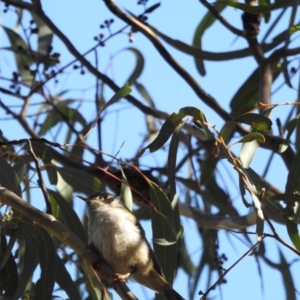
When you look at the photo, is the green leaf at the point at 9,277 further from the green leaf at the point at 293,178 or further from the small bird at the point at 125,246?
the green leaf at the point at 293,178

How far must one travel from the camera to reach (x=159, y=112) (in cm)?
520

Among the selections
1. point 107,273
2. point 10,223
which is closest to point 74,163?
point 10,223

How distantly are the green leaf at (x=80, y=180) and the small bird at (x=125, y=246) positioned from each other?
12 centimetres

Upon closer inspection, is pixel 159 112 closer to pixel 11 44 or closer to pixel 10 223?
pixel 11 44

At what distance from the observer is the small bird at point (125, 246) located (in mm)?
3688

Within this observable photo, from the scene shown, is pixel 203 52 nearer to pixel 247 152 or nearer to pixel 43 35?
pixel 43 35

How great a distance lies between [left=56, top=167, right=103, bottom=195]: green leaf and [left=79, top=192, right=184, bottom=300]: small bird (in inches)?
4.9

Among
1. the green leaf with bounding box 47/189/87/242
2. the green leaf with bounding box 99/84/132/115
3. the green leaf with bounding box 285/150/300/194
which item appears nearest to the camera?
the green leaf with bounding box 99/84/132/115

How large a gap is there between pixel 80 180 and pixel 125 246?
385 mm

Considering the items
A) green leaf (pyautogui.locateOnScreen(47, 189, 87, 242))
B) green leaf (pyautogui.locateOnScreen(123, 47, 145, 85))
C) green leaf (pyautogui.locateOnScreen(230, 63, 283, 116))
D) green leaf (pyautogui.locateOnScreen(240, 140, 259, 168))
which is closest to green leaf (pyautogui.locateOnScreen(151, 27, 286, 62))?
green leaf (pyautogui.locateOnScreen(230, 63, 283, 116))

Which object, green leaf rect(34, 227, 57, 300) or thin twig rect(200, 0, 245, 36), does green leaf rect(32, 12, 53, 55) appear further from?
green leaf rect(34, 227, 57, 300)

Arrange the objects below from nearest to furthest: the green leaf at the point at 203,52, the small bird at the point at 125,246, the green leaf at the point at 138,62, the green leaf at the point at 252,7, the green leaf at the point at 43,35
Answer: the green leaf at the point at 252,7
the small bird at the point at 125,246
the green leaf at the point at 203,52
the green leaf at the point at 43,35
the green leaf at the point at 138,62

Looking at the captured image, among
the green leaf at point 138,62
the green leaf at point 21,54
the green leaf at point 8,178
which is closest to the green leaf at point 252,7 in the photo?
the green leaf at point 8,178

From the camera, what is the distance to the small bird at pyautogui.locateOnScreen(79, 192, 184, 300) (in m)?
3.69
